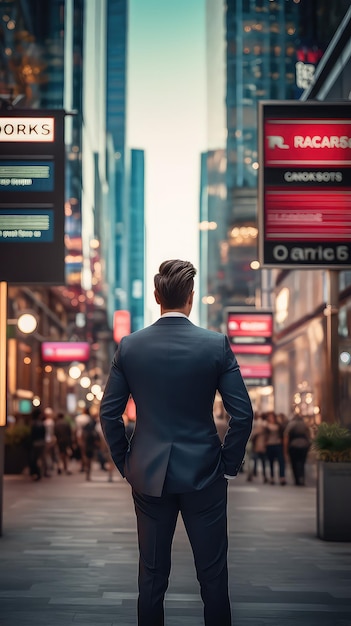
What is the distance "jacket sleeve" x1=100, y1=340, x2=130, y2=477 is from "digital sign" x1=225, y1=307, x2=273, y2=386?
34.9 metres

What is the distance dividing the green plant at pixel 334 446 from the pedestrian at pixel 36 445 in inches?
555

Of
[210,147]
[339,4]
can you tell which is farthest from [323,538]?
[210,147]

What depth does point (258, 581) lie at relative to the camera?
29.2 ft

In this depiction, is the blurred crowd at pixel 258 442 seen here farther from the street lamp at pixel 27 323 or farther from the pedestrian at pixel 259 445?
the street lamp at pixel 27 323

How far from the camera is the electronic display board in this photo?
37.7ft

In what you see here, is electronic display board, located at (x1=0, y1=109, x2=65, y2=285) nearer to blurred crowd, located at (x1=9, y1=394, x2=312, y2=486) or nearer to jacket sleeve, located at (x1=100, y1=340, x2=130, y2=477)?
jacket sleeve, located at (x1=100, y1=340, x2=130, y2=477)

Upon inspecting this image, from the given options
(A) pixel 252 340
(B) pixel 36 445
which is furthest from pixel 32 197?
(A) pixel 252 340

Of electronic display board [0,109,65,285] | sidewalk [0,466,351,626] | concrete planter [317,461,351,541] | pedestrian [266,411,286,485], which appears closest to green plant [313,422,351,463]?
concrete planter [317,461,351,541]

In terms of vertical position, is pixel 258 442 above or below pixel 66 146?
below

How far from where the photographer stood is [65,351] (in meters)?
44.9

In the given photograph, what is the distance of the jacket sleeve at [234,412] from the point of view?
15.7 ft

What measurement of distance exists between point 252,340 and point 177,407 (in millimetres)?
36293

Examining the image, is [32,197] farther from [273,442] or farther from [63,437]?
[63,437]

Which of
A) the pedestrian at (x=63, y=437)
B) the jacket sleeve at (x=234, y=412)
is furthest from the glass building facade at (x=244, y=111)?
the jacket sleeve at (x=234, y=412)
